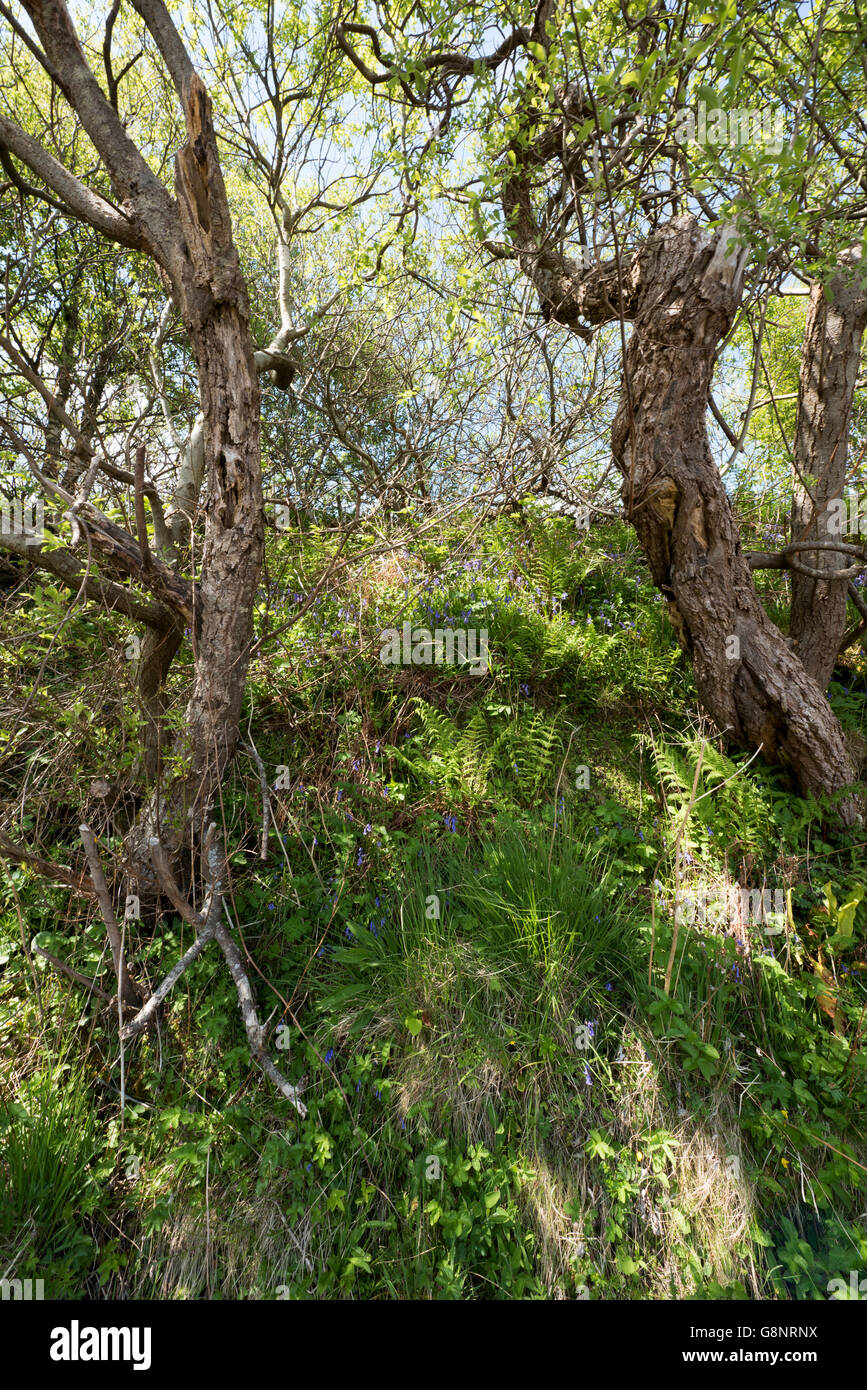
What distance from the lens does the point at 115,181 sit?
271 cm

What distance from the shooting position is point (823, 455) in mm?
3598

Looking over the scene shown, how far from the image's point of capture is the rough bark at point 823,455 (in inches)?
136

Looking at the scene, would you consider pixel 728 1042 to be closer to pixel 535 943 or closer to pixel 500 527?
pixel 535 943

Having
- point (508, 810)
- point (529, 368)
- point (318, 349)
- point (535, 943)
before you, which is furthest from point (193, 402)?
point (535, 943)

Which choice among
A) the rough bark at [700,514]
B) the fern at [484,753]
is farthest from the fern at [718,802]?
the fern at [484,753]

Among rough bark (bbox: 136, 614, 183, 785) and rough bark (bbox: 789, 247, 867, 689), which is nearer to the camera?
rough bark (bbox: 136, 614, 183, 785)

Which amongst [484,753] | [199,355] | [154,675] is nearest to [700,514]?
[484,753]

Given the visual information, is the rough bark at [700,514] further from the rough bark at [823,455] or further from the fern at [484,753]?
the fern at [484,753]

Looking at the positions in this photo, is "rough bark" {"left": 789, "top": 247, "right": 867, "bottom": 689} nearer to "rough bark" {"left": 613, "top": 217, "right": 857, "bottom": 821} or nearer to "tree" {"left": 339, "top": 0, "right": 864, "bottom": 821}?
"tree" {"left": 339, "top": 0, "right": 864, "bottom": 821}

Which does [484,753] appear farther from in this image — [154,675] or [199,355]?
[199,355]

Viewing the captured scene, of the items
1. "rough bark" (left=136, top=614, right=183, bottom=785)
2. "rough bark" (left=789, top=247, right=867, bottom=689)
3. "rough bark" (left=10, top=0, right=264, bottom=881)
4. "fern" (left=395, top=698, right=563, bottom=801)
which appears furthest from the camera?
"rough bark" (left=789, top=247, right=867, bottom=689)

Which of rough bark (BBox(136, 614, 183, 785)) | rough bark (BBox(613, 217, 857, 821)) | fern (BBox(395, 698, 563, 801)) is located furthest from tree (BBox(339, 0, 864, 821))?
rough bark (BBox(136, 614, 183, 785))

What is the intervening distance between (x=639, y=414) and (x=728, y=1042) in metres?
2.90

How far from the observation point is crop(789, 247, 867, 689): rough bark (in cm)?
346
